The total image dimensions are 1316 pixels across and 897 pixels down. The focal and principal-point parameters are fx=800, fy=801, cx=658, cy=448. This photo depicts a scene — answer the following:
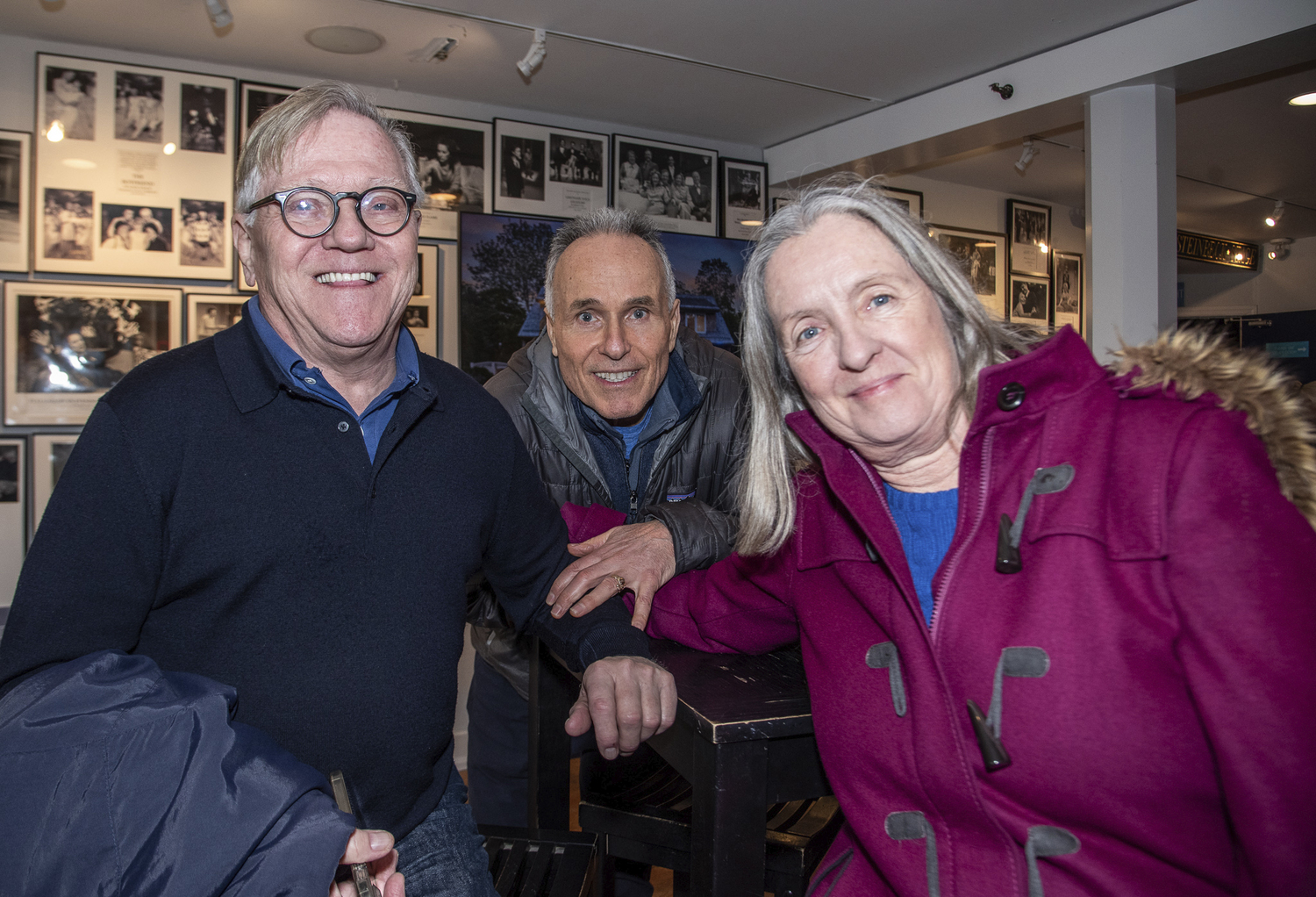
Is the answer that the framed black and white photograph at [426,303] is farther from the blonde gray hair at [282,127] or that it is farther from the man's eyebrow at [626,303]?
the blonde gray hair at [282,127]

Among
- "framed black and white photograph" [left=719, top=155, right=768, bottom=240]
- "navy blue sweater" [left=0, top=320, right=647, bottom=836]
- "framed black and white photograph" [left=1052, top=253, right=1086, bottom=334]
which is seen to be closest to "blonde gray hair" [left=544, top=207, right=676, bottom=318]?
"navy blue sweater" [left=0, top=320, right=647, bottom=836]

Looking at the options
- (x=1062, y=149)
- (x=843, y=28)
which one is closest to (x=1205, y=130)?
(x=1062, y=149)

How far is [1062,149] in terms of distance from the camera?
537 centimetres

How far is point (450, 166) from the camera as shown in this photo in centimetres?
460

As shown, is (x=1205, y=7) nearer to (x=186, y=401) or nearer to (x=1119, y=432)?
(x=1119, y=432)

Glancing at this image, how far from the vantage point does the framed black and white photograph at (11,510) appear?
373 centimetres

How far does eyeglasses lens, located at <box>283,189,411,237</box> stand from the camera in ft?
4.45

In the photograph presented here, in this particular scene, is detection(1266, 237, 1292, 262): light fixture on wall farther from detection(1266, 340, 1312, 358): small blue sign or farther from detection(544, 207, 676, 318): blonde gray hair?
detection(544, 207, 676, 318): blonde gray hair

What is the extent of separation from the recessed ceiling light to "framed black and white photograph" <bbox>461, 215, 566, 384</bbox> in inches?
40.4

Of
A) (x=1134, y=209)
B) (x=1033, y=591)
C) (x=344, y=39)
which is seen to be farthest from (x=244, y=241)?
(x=1134, y=209)

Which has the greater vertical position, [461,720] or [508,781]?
[508,781]

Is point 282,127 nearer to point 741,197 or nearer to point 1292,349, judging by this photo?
point 741,197

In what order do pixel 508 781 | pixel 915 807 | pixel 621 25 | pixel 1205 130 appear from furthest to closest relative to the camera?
pixel 1205 130
pixel 621 25
pixel 508 781
pixel 915 807

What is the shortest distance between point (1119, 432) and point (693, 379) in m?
1.45
